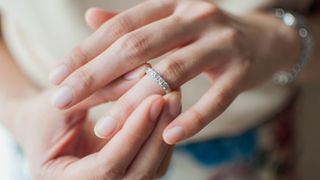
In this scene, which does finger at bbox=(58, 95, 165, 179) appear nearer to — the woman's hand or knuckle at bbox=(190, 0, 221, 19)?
the woman's hand

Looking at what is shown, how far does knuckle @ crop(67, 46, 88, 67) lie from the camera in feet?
1.58

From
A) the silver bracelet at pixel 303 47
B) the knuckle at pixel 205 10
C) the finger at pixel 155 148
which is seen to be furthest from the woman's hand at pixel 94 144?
the silver bracelet at pixel 303 47

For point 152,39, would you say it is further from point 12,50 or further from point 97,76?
point 12,50

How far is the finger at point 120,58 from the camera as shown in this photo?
467 millimetres

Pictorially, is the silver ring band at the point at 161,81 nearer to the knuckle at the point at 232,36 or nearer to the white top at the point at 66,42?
the knuckle at the point at 232,36

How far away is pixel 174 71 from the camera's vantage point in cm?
49

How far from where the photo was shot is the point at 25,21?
734mm

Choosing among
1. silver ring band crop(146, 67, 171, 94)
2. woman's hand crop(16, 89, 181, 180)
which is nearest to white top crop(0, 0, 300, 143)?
woman's hand crop(16, 89, 181, 180)

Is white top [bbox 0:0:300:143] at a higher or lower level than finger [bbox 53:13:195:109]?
lower

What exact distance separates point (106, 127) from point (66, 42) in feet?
0.94

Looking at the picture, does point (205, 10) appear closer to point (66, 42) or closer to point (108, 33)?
point (108, 33)

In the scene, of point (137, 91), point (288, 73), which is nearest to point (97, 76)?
point (137, 91)

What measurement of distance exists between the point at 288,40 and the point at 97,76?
316mm

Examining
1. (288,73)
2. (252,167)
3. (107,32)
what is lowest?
(252,167)
